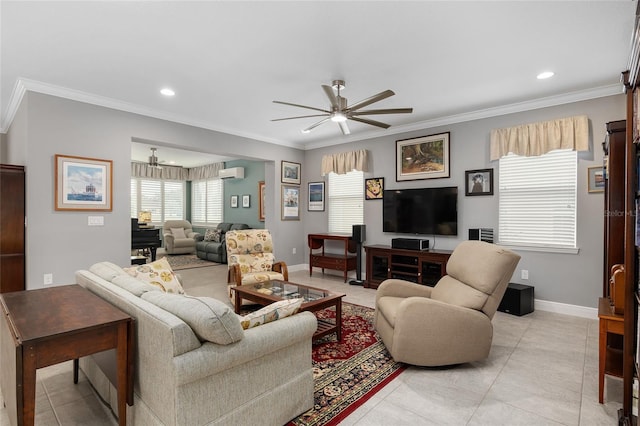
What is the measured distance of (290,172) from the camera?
6.70 m

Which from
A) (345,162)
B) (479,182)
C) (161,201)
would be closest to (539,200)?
(479,182)

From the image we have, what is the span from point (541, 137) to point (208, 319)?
14.4 ft

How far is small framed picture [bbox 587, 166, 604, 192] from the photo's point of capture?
145 inches

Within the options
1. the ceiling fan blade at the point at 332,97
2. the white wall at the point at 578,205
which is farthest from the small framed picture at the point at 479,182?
the ceiling fan blade at the point at 332,97

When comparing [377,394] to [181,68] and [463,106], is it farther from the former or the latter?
[463,106]

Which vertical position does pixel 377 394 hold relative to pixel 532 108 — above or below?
below

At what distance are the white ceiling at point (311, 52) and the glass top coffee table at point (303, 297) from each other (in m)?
2.27

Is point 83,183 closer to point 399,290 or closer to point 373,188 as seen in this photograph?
point 399,290

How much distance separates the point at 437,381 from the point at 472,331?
46cm

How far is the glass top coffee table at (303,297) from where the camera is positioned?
2.94 meters

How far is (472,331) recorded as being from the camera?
2457mm

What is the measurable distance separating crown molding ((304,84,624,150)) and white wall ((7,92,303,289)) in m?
3.52

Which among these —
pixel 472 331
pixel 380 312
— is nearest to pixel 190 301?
Result: pixel 380 312

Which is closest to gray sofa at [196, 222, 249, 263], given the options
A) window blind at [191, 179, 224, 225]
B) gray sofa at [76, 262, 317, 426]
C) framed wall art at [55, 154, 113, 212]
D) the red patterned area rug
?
window blind at [191, 179, 224, 225]
